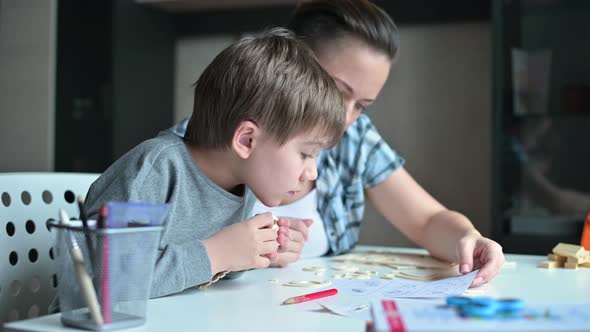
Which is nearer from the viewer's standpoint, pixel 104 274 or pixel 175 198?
pixel 104 274

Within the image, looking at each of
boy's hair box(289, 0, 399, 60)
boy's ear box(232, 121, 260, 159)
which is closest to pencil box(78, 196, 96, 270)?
boy's ear box(232, 121, 260, 159)

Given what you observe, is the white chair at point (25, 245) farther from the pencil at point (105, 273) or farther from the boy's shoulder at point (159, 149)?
the pencil at point (105, 273)

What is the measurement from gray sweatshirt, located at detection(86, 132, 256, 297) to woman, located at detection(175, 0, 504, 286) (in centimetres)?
20

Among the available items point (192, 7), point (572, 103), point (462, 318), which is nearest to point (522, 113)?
point (572, 103)

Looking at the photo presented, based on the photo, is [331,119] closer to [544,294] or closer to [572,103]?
[544,294]

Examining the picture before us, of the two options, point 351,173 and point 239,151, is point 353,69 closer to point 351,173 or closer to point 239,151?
point 351,173

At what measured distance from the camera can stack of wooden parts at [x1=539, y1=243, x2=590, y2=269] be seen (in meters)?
1.22

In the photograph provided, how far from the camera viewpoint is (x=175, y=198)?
0.97 m

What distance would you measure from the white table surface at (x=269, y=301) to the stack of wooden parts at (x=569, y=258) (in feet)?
0.07

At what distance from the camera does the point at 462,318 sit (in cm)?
48

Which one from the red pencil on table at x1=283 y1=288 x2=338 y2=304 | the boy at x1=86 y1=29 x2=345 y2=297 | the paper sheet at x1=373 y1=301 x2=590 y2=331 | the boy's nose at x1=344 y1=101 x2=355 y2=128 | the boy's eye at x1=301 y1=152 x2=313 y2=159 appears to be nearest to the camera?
the paper sheet at x1=373 y1=301 x2=590 y2=331

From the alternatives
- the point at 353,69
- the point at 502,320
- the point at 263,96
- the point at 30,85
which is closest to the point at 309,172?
the point at 263,96

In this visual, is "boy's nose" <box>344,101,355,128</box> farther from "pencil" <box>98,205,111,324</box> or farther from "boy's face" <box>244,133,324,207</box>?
"pencil" <box>98,205,111,324</box>

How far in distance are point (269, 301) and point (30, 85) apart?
2.20 m
